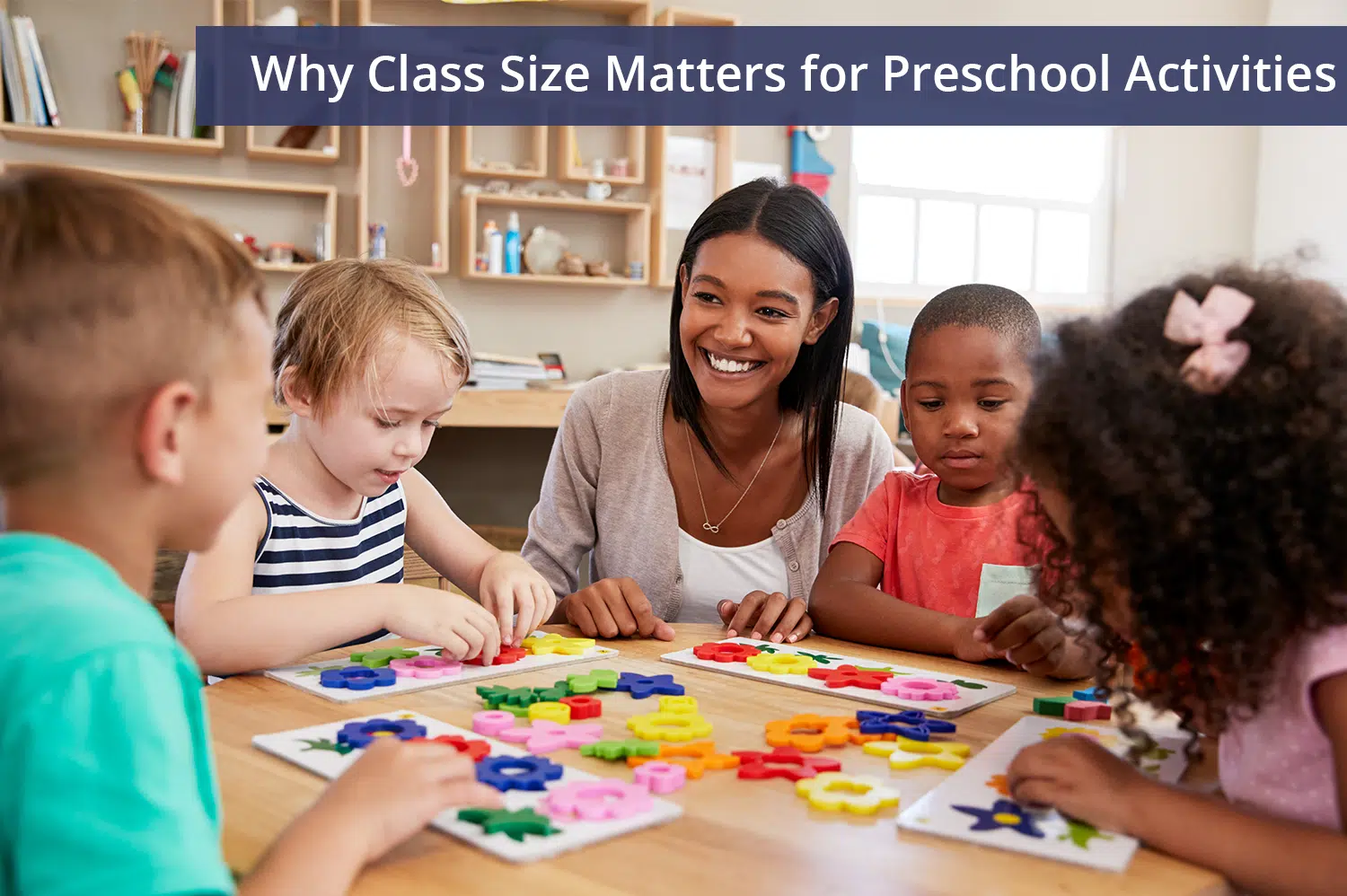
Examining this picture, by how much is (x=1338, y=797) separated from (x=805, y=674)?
574 mm

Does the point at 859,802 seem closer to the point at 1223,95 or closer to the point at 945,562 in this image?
the point at 945,562

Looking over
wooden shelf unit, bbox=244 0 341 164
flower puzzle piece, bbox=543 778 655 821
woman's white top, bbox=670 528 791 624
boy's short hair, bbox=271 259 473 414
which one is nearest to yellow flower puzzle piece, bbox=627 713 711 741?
flower puzzle piece, bbox=543 778 655 821

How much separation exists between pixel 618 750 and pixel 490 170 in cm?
393

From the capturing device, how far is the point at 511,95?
465 centimetres

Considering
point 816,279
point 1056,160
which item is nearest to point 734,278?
point 816,279

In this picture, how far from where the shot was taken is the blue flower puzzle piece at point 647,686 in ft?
3.75

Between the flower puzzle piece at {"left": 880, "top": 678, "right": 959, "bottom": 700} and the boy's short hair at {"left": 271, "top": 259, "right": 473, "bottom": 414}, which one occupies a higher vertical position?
the boy's short hair at {"left": 271, "top": 259, "right": 473, "bottom": 414}

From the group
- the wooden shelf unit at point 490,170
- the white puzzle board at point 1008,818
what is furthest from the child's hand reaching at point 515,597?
the wooden shelf unit at point 490,170

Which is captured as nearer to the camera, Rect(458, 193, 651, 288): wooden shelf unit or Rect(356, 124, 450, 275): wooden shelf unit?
Rect(356, 124, 450, 275): wooden shelf unit

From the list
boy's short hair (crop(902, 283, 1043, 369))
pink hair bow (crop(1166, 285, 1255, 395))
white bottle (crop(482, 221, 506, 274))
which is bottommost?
pink hair bow (crop(1166, 285, 1255, 395))

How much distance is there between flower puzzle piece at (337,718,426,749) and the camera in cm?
93

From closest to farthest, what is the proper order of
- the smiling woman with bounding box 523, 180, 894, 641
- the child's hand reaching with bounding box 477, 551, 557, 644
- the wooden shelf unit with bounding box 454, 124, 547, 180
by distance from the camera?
the child's hand reaching with bounding box 477, 551, 557, 644, the smiling woman with bounding box 523, 180, 894, 641, the wooden shelf unit with bounding box 454, 124, 547, 180

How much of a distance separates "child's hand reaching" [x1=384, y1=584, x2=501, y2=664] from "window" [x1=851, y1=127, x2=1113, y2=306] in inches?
179

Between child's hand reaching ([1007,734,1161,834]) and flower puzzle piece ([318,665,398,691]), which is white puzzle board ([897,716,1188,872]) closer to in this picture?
child's hand reaching ([1007,734,1161,834])
